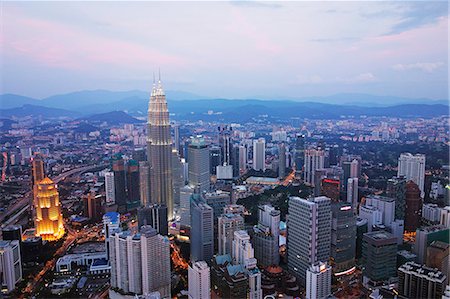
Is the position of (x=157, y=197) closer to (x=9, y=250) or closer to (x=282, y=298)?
(x=9, y=250)

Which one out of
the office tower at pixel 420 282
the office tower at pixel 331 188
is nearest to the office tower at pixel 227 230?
the office tower at pixel 420 282

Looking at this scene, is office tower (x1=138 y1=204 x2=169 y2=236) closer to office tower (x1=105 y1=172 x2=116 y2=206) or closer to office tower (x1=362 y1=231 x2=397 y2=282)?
office tower (x1=105 y1=172 x2=116 y2=206)

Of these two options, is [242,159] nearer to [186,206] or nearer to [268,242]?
[186,206]

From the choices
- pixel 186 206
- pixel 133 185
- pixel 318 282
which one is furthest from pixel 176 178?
pixel 318 282

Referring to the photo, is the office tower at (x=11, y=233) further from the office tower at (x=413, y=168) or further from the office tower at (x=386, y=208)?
the office tower at (x=413, y=168)

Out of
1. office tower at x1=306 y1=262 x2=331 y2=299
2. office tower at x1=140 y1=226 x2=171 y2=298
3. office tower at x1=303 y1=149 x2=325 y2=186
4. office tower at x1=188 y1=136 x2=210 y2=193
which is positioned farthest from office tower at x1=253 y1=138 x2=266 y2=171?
office tower at x1=306 y1=262 x2=331 y2=299

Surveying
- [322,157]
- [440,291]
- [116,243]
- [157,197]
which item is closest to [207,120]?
[322,157]
